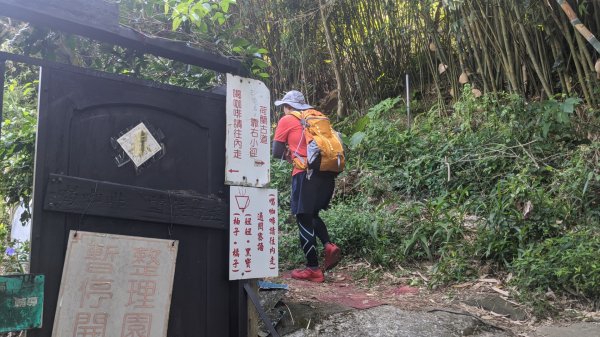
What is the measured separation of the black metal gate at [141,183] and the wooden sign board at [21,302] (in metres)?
0.05

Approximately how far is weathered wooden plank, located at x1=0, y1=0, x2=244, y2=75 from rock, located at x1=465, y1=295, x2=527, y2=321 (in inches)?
103

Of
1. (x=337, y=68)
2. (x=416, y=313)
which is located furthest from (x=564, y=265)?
(x=337, y=68)

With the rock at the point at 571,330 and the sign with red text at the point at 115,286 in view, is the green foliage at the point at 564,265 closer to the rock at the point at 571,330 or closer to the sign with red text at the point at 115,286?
the rock at the point at 571,330

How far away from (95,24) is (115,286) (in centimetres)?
118

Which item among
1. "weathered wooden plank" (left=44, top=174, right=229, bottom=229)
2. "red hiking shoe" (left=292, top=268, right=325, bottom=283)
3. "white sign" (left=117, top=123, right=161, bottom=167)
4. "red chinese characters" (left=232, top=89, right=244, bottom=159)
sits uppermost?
"red chinese characters" (left=232, top=89, right=244, bottom=159)

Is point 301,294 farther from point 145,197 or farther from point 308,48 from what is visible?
point 308,48

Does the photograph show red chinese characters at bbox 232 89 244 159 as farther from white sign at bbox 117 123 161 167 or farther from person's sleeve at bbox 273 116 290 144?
person's sleeve at bbox 273 116 290 144

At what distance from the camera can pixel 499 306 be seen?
3.87m

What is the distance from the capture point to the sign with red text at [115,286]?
2.18 metres

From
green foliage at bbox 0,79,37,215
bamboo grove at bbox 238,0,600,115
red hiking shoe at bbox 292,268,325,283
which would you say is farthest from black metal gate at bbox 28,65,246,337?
bamboo grove at bbox 238,0,600,115

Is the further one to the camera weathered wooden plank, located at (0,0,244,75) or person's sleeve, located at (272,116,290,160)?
person's sleeve, located at (272,116,290,160)

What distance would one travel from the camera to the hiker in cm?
431

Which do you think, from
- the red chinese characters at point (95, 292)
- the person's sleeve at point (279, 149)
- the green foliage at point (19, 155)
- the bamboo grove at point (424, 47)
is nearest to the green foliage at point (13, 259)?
the green foliage at point (19, 155)

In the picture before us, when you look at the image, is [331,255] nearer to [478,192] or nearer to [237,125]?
[478,192]
